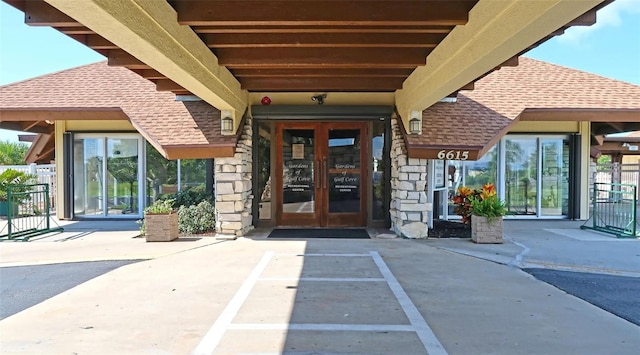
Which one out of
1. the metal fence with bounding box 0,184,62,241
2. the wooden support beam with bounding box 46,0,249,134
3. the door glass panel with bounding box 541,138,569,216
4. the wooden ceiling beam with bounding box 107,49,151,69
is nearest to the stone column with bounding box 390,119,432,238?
the wooden support beam with bounding box 46,0,249,134

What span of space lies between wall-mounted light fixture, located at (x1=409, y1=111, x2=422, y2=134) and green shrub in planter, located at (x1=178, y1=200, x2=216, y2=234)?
457 cm

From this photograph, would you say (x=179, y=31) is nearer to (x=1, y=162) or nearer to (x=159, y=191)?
(x=159, y=191)

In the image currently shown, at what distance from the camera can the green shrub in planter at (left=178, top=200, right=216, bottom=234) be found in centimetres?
847

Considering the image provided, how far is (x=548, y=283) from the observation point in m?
5.12

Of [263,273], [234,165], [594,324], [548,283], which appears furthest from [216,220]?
[594,324]

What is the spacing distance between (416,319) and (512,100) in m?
7.53

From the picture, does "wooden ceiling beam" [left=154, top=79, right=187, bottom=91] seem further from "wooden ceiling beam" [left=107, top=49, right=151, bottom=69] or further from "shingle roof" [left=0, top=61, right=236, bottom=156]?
"wooden ceiling beam" [left=107, top=49, right=151, bottom=69]

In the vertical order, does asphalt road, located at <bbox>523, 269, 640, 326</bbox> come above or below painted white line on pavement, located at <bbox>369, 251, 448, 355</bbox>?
below

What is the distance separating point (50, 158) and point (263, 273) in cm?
1459

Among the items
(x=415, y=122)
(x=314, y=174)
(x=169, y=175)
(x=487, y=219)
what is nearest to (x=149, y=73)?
(x=314, y=174)

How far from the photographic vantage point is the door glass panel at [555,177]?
36.2ft

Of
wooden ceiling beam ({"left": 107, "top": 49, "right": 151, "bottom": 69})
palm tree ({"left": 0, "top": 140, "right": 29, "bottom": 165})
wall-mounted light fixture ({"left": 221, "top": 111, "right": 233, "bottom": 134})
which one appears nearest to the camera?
wooden ceiling beam ({"left": 107, "top": 49, "right": 151, "bottom": 69})

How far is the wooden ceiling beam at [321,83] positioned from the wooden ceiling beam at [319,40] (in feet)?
A: 6.99

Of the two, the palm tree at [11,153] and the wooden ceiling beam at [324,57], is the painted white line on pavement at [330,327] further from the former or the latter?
the palm tree at [11,153]
